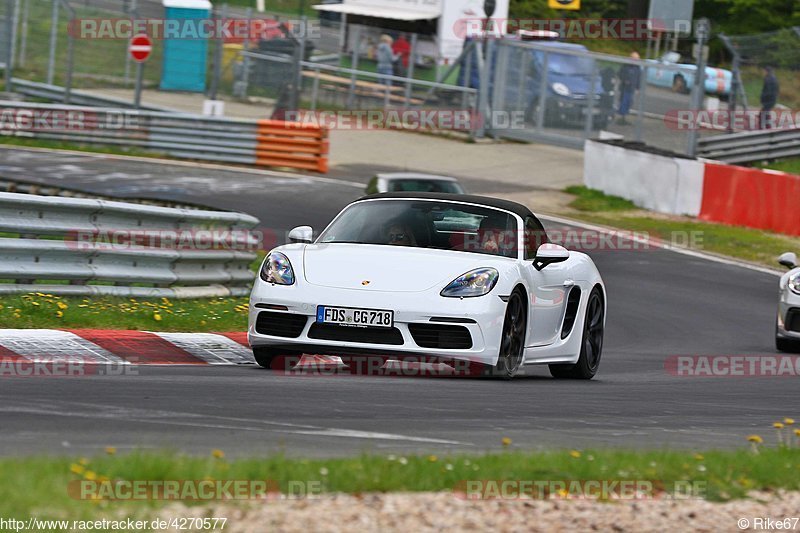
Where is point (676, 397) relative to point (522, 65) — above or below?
below

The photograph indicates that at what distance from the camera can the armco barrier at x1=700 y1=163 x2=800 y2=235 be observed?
979 inches

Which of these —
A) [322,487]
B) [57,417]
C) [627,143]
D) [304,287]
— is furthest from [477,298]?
[627,143]

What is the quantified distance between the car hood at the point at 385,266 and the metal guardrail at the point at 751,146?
21730mm

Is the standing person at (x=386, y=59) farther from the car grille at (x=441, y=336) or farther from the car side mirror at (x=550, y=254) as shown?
the car grille at (x=441, y=336)

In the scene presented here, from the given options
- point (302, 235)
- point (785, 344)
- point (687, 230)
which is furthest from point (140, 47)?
point (302, 235)

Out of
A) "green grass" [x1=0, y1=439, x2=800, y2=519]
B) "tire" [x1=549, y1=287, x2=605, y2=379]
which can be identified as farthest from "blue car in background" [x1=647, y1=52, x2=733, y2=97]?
"green grass" [x1=0, y1=439, x2=800, y2=519]

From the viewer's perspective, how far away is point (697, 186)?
88.5 feet

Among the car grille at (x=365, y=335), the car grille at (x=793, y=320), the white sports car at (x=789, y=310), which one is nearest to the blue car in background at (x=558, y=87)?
the white sports car at (x=789, y=310)

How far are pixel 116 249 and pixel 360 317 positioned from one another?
3.46 m

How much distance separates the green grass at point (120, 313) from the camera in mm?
10695

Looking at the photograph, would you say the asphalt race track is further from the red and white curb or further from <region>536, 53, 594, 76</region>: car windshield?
<region>536, 53, 594, 76</region>: car windshield

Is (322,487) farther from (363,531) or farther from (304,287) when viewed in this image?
(304,287)

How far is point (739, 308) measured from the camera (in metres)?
18.6

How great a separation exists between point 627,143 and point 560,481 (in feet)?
78.4
